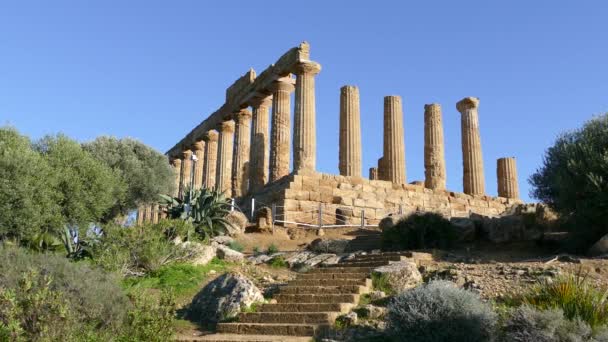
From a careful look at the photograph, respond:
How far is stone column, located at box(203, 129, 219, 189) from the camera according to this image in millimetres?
38875

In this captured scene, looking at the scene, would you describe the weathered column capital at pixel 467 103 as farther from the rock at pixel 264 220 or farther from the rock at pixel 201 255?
the rock at pixel 201 255

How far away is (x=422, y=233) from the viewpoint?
55.5 ft

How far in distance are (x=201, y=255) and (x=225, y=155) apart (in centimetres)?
2071

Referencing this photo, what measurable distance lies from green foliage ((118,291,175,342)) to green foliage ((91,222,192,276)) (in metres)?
4.28

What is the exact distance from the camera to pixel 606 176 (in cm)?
1522

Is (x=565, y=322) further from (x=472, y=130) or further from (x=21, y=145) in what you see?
(x=472, y=130)

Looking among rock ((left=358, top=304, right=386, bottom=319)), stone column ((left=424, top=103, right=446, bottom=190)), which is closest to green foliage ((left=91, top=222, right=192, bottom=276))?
rock ((left=358, top=304, right=386, bottom=319))

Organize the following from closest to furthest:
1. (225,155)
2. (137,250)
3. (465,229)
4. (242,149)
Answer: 1. (137,250)
2. (465,229)
3. (242,149)
4. (225,155)

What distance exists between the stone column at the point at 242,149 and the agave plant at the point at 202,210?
1258 cm

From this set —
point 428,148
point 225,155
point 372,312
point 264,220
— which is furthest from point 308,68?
Answer: point 372,312

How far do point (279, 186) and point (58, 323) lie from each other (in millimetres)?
18574

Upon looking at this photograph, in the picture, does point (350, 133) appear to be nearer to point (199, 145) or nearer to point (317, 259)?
point (317, 259)

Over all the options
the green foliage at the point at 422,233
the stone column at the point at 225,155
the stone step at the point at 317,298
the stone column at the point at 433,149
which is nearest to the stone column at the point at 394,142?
the stone column at the point at 433,149

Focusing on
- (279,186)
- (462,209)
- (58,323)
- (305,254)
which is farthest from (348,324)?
(462,209)
